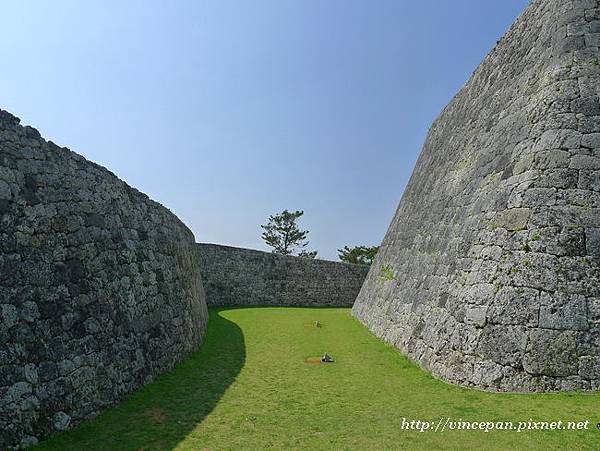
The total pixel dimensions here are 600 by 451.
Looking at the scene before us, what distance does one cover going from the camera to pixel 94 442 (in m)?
4.70

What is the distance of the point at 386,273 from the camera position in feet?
46.4

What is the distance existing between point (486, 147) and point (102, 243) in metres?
7.88

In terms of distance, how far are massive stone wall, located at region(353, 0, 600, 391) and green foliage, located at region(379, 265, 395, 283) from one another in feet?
8.78

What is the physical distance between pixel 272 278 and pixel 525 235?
1936cm

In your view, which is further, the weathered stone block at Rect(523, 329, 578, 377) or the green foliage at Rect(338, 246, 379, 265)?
Result: the green foliage at Rect(338, 246, 379, 265)

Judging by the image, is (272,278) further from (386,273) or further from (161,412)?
(161,412)

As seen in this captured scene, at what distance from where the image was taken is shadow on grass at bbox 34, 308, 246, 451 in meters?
4.73

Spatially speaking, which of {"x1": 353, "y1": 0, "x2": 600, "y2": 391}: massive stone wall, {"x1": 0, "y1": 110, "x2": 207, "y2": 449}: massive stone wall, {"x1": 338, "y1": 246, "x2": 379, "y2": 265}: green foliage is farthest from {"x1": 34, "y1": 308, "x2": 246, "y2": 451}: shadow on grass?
{"x1": 338, "y1": 246, "x2": 379, "y2": 265}: green foliage

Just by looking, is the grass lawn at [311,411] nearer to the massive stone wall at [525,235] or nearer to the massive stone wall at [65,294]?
the massive stone wall at [65,294]

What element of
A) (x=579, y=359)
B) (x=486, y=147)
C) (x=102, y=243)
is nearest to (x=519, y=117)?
(x=486, y=147)

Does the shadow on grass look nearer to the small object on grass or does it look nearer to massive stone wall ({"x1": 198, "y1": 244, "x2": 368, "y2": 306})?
the small object on grass

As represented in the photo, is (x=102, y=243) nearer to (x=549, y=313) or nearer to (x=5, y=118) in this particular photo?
(x=5, y=118)

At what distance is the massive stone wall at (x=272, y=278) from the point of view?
74.4ft

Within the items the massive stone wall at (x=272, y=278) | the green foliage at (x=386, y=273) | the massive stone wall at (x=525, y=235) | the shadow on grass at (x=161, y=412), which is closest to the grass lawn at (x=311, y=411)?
the shadow on grass at (x=161, y=412)
